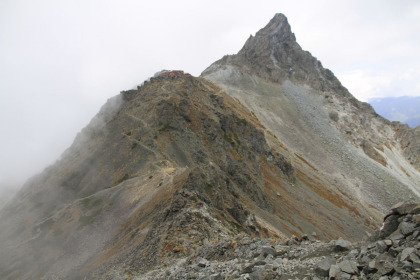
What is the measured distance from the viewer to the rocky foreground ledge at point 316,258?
12344 mm

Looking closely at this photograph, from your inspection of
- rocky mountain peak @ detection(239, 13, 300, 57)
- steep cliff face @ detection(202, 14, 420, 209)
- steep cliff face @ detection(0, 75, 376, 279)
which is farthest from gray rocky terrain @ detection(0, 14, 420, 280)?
rocky mountain peak @ detection(239, 13, 300, 57)

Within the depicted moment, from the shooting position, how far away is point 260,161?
67.5 meters

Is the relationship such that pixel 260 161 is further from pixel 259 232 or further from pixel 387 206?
pixel 387 206

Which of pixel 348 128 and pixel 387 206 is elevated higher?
pixel 348 128

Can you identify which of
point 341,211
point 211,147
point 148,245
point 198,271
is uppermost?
point 211,147

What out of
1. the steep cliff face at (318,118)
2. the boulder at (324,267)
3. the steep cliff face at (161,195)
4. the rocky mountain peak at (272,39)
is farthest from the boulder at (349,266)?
the rocky mountain peak at (272,39)

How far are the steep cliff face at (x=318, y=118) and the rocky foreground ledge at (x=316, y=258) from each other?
68.5m

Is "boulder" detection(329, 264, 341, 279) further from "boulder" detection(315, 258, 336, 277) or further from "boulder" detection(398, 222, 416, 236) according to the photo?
"boulder" detection(398, 222, 416, 236)

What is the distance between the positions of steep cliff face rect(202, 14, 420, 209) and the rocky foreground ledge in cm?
6851

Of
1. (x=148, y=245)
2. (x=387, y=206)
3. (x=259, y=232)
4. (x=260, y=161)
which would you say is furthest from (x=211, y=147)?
(x=387, y=206)

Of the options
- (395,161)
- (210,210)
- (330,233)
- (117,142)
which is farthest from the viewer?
(395,161)

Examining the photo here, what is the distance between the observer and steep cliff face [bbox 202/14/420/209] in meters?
88.4

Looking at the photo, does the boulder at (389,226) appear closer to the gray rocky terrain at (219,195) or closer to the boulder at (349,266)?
the gray rocky terrain at (219,195)

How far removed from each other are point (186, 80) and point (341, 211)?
48.6 metres
